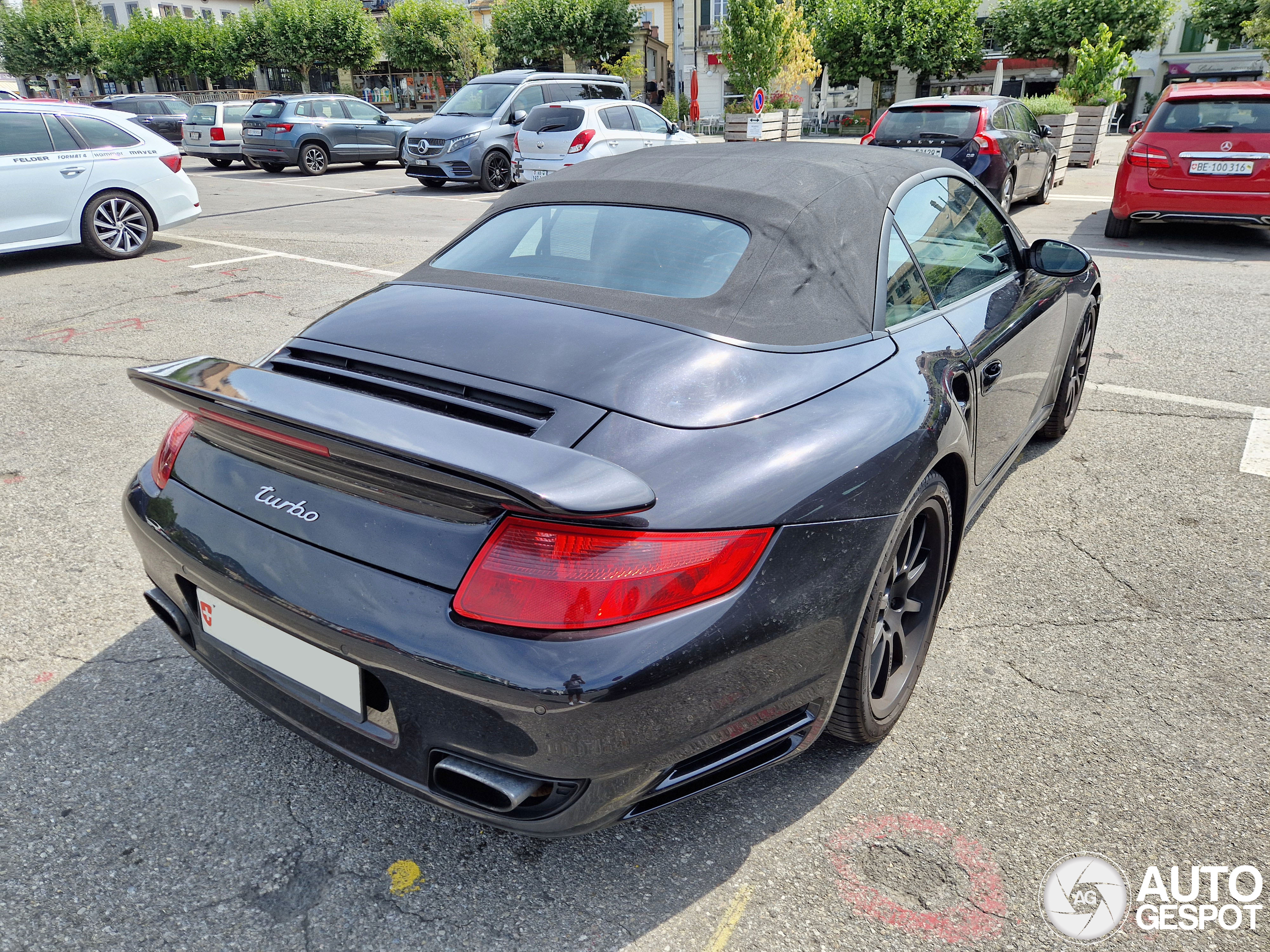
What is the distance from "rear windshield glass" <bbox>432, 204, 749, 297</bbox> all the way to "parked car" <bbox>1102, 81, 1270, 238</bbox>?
8.72 metres

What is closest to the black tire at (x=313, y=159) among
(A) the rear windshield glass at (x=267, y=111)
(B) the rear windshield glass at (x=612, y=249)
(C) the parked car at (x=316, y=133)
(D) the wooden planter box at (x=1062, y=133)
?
(C) the parked car at (x=316, y=133)

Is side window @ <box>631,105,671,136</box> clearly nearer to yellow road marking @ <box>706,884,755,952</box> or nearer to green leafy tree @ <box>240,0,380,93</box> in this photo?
yellow road marking @ <box>706,884,755,952</box>

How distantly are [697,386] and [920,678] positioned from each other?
1.34 m

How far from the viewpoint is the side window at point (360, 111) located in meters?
18.7

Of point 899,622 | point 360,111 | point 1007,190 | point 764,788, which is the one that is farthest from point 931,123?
point 360,111

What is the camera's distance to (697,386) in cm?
200

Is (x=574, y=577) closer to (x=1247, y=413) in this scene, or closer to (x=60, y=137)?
(x=1247, y=413)

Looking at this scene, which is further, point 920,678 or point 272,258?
point 272,258

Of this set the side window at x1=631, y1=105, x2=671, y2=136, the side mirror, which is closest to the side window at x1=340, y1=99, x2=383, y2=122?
the side window at x1=631, y1=105, x2=671, y2=136

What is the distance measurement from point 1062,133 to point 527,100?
1002 centimetres

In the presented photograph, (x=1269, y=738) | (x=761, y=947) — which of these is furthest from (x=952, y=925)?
(x=1269, y=738)

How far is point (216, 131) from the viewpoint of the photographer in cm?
1933

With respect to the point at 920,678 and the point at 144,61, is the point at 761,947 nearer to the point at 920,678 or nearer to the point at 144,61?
the point at 920,678

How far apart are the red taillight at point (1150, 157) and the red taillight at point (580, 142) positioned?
7263mm
